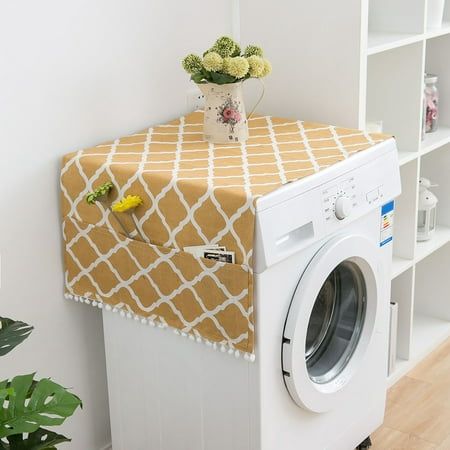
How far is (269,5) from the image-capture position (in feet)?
8.11

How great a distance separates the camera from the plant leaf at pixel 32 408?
1544 millimetres

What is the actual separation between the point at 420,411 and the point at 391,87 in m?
1.03

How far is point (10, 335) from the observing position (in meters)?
1.68

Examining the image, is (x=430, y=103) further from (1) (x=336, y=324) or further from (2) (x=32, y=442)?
(2) (x=32, y=442)

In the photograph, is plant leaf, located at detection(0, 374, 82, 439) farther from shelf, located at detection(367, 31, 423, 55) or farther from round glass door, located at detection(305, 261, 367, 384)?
shelf, located at detection(367, 31, 423, 55)

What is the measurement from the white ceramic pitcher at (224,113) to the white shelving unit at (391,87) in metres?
0.33

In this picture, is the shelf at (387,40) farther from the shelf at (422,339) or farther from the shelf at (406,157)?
the shelf at (422,339)

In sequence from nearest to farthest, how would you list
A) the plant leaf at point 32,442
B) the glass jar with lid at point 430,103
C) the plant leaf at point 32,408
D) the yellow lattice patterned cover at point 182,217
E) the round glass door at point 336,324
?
the plant leaf at point 32,408
the plant leaf at point 32,442
the yellow lattice patterned cover at point 182,217
the round glass door at point 336,324
the glass jar with lid at point 430,103

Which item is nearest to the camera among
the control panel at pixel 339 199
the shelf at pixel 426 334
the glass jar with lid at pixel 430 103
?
the control panel at pixel 339 199

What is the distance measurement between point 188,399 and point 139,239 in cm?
42

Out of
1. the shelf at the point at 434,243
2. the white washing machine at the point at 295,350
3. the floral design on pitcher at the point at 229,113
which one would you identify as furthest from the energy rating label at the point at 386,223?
the shelf at the point at 434,243

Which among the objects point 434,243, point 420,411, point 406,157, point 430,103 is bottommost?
point 420,411

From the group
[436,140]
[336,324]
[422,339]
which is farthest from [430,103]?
[336,324]

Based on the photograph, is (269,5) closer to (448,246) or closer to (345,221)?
(345,221)
